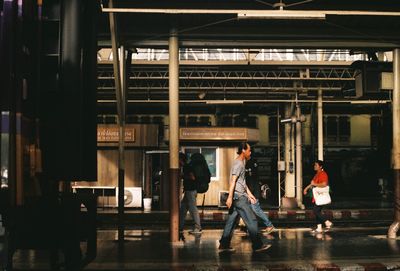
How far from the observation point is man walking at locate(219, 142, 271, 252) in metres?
9.61

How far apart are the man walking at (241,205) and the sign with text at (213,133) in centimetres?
1126

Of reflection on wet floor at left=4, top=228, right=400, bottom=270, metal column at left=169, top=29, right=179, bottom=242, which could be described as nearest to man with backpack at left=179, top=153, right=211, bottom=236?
reflection on wet floor at left=4, top=228, right=400, bottom=270

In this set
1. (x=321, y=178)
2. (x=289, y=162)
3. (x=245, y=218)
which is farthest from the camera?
(x=289, y=162)

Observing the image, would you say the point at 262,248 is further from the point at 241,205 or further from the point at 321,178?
the point at 321,178

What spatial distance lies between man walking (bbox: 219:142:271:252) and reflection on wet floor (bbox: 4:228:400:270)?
21 centimetres

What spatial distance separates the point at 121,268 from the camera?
Answer: 8.18 metres

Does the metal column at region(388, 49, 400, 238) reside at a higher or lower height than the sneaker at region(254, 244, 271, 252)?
higher

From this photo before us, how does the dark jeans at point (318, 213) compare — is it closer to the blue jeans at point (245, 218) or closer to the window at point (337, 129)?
the blue jeans at point (245, 218)

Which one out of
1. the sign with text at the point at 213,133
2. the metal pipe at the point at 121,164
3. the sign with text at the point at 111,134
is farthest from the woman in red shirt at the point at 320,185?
the sign with text at the point at 111,134

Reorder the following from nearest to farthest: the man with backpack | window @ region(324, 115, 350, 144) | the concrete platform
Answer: the man with backpack → the concrete platform → window @ region(324, 115, 350, 144)

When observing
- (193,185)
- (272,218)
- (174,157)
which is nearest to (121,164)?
(174,157)

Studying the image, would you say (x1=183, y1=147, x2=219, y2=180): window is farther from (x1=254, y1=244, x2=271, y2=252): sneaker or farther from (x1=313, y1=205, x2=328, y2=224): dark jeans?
(x1=254, y1=244, x2=271, y2=252): sneaker

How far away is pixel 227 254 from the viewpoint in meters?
9.44

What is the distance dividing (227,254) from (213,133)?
12172 mm
